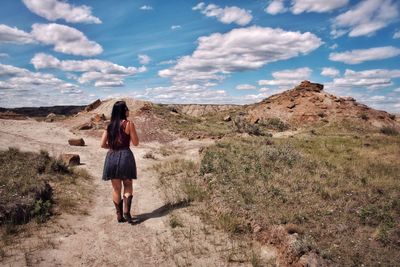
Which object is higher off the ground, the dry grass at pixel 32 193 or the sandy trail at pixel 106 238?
the dry grass at pixel 32 193

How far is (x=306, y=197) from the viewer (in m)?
7.77

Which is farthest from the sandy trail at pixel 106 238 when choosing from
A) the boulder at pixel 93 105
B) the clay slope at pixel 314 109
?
the boulder at pixel 93 105

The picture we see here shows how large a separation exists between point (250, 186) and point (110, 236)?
362 cm

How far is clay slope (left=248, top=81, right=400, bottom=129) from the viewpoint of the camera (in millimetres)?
30938

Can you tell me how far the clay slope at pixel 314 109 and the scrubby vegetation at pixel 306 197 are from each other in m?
18.8

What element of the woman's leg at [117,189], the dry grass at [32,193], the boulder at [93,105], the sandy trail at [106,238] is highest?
the boulder at [93,105]

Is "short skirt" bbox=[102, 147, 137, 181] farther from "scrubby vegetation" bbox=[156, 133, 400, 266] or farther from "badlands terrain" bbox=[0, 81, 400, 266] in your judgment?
"scrubby vegetation" bbox=[156, 133, 400, 266]

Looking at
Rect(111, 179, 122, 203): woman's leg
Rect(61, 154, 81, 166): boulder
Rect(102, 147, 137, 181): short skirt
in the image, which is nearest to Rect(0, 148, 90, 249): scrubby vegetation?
Rect(61, 154, 81, 166): boulder

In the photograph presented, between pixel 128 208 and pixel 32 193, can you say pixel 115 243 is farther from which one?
pixel 32 193

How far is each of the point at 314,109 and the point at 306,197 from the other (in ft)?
86.9

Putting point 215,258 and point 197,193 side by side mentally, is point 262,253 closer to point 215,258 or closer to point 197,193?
point 215,258

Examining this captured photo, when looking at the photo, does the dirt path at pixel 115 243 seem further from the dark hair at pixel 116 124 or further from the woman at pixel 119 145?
the dark hair at pixel 116 124

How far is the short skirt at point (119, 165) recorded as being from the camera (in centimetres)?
662

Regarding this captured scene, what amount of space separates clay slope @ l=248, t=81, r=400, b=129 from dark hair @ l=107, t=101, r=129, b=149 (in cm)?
2643
